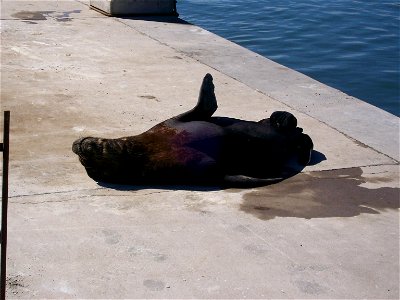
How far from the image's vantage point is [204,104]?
654cm

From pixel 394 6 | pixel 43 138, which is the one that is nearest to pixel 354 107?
→ pixel 43 138

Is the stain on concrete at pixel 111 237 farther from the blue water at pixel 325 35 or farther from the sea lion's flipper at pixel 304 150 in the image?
the blue water at pixel 325 35

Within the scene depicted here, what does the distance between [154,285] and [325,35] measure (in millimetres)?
16124

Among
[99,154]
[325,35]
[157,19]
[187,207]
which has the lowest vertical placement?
[325,35]

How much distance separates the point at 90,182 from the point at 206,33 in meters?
6.93

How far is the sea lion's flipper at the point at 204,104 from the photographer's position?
6488mm

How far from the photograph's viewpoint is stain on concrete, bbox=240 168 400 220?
5.98 metres

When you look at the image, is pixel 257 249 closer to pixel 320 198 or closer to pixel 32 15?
pixel 320 198

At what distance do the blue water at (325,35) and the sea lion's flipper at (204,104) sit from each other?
856 cm

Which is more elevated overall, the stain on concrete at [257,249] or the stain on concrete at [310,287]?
the stain on concrete at [310,287]

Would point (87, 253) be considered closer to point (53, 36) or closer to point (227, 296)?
point (227, 296)

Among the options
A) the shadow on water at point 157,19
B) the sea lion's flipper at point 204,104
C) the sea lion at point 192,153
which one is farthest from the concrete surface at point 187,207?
the shadow on water at point 157,19

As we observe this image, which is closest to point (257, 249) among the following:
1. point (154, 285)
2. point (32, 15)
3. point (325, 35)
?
point (154, 285)

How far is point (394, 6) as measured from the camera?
24.1m
